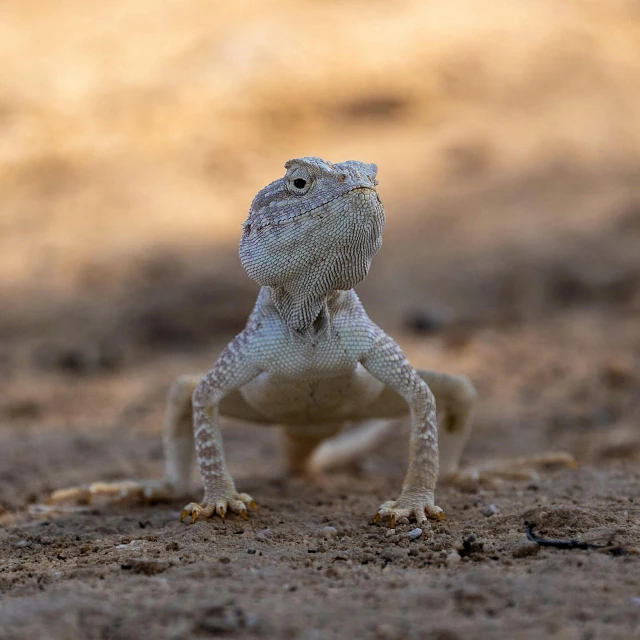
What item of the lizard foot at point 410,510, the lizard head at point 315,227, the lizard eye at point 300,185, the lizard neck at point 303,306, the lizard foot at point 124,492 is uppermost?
the lizard eye at point 300,185

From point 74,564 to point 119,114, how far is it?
1243 cm

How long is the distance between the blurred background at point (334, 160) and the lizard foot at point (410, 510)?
119 inches

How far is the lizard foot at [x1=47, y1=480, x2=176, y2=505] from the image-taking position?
5531mm

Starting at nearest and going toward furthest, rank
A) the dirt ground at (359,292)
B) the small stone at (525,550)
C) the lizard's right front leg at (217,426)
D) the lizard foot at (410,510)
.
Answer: the dirt ground at (359,292) → the small stone at (525,550) → the lizard foot at (410,510) → the lizard's right front leg at (217,426)

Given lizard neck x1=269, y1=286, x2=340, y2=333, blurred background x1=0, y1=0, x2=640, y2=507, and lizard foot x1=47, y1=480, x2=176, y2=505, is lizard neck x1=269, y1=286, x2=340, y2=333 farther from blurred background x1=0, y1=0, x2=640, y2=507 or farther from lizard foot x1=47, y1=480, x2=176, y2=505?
blurred background x1=0, y1=0, x2=640, y2=507

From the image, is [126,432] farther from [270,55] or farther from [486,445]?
[270,55]

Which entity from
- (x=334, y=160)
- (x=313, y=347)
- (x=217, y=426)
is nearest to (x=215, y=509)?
(x=217, y=426)

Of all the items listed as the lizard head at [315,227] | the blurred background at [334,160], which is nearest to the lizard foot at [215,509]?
the lizard head at [315,227]

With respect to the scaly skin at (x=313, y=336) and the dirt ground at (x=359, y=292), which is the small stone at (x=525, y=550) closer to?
the dirt ground at (x=359, y=292)

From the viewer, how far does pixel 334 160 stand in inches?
555

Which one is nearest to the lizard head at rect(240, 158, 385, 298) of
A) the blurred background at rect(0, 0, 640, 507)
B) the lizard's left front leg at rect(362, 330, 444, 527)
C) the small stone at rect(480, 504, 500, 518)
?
the lizard's left front leg at rect(362, 330, 444, 527)

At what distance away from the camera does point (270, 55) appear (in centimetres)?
1556

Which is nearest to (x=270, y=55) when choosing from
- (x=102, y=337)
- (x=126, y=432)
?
(x=102, y=337)

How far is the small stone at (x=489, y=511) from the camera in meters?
4.52
